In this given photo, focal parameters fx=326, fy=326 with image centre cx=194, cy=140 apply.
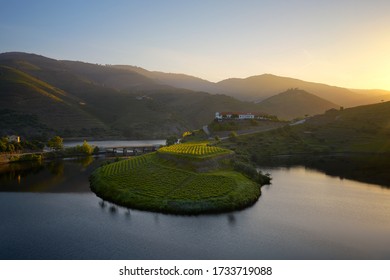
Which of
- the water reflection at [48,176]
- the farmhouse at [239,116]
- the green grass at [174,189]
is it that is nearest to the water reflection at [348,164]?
the green grass at [174,189]

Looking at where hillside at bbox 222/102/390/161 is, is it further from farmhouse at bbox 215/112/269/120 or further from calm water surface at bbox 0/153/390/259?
calm water surface at bbox 0/153/390/259

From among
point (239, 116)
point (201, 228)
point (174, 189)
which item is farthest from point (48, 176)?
point (239, 116)

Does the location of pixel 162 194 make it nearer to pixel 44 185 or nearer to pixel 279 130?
pixel 44 185

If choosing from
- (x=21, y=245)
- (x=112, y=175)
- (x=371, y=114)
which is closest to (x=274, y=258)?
(x=21, y=245)

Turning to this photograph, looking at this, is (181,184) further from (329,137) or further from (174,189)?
(329,137)

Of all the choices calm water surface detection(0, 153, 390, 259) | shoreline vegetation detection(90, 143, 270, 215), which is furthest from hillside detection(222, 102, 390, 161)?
calm water surface detection(0, 153, 390, 259)

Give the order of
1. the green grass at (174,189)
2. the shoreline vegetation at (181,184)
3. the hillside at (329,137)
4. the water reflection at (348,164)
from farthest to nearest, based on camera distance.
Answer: the hillside at (329,137) < the water reflection at (348,164) < the shoreline vegetation at (181,184) < the green grass at (174,189)

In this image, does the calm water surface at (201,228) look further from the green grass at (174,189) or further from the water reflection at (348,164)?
the water reflection at (348,164)
